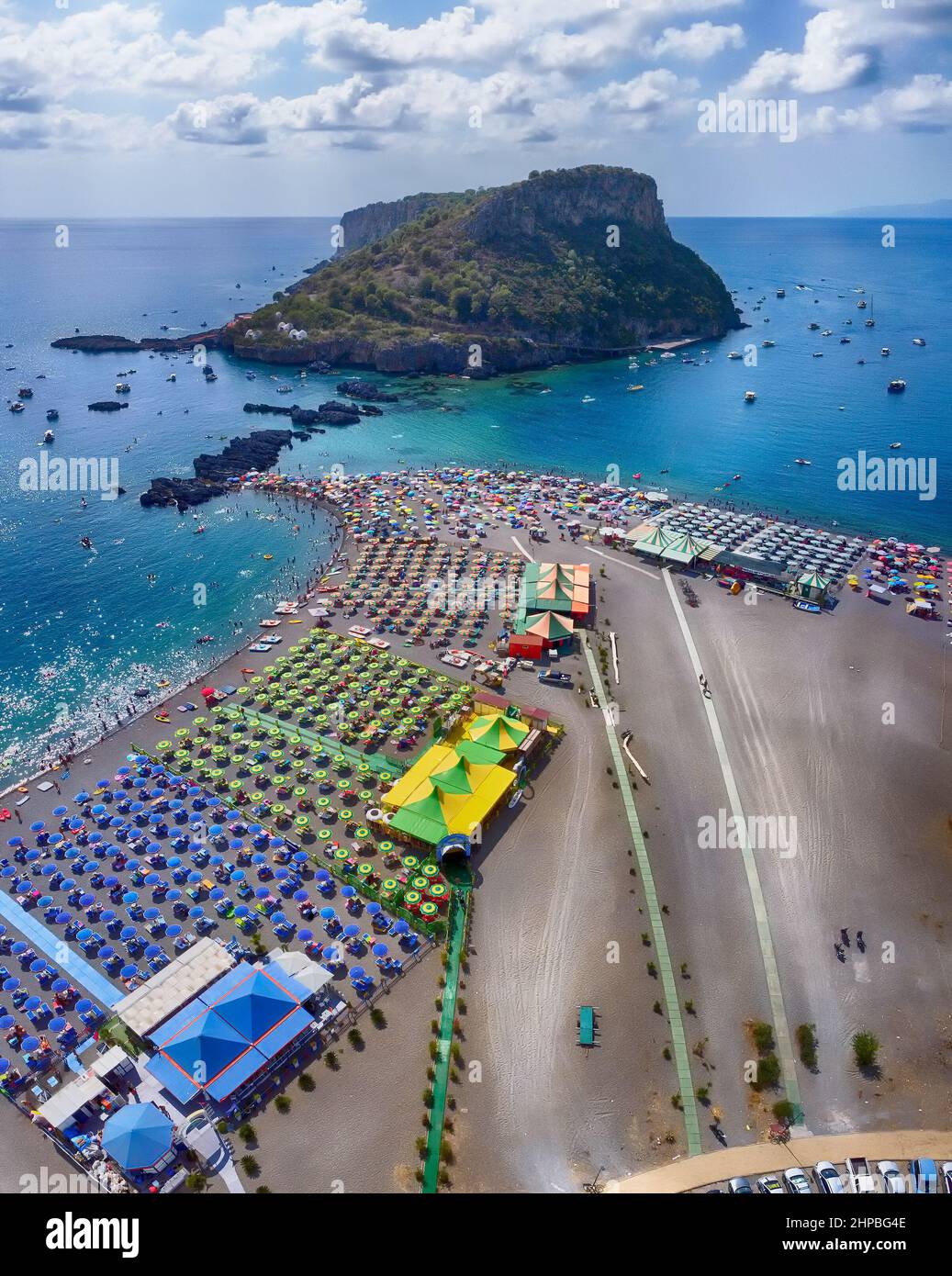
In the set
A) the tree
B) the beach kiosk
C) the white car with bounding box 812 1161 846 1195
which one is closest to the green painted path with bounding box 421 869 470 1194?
the white car with bounding box 812 1161 846 1195

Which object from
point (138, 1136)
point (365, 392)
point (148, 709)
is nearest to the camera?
point (138, 1136)

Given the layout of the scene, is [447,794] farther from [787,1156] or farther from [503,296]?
[503,296]

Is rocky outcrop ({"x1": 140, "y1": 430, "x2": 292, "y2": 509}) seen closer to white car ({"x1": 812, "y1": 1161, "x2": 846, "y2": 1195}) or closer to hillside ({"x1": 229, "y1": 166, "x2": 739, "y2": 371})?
hillside ({"x1": 229, "y1": 166, "x2": 739, "y2": 371})

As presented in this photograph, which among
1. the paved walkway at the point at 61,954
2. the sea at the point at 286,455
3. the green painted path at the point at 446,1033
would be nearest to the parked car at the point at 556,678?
the green painted path at the point at 446,1033

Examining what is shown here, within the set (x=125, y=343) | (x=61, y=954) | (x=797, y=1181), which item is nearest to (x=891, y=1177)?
(x=797, y=1181)
